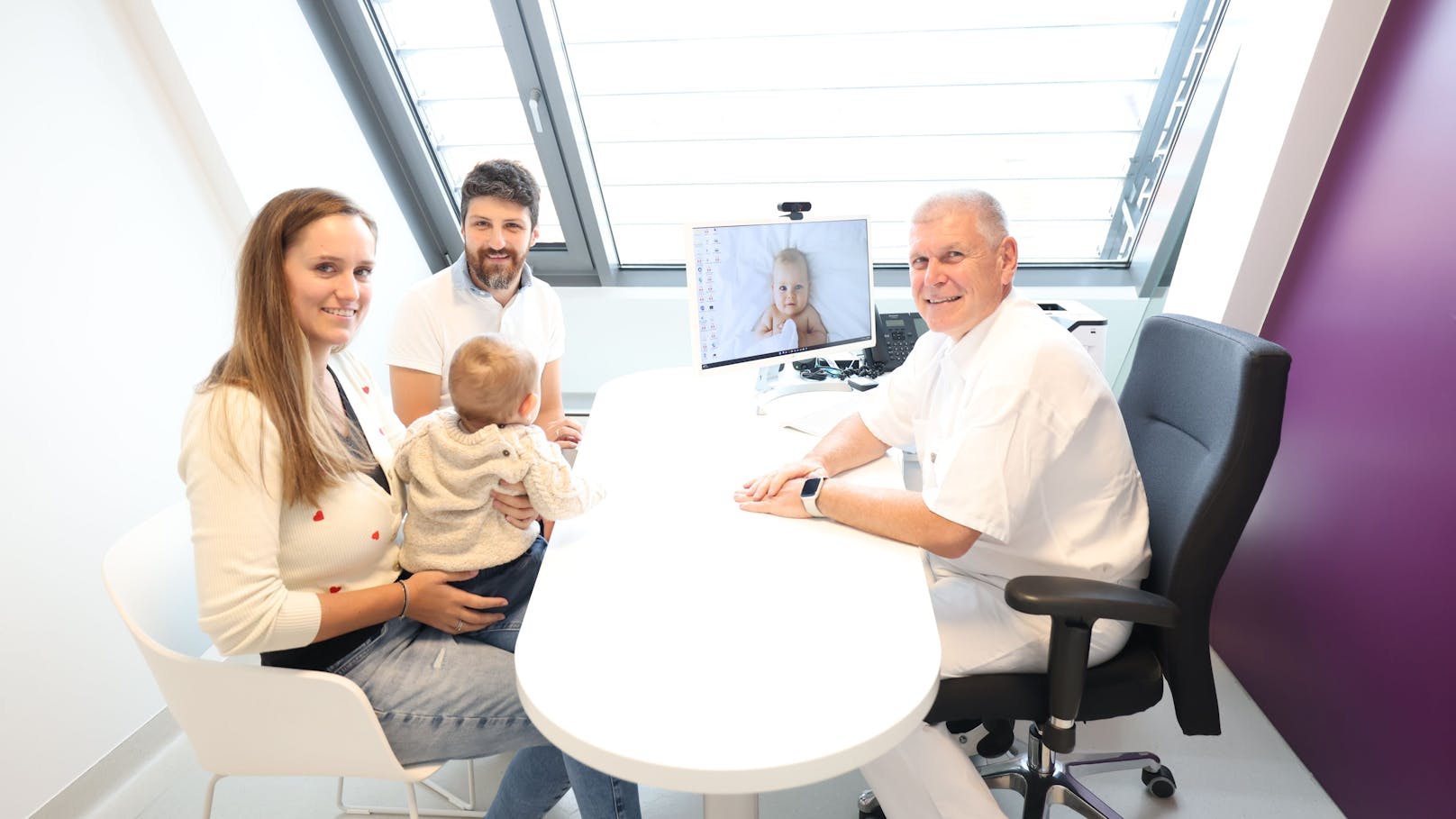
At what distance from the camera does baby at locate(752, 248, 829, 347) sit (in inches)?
78.9

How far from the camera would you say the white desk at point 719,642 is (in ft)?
3.18

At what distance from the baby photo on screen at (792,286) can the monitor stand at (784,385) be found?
0.51 ft

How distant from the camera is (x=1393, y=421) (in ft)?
5.79

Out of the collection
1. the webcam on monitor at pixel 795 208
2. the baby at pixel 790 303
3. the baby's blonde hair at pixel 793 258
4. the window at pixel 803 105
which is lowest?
the baby at pixel 790 303

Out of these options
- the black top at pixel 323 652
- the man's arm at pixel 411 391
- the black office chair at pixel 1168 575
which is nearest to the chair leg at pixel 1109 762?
the black office chair at pixel 1168 575

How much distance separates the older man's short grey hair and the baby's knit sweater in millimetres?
859

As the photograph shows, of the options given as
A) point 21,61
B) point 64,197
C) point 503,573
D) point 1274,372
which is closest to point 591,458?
point 503,573

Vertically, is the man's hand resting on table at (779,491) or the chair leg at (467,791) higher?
the man's hand resting on table at (779,491)

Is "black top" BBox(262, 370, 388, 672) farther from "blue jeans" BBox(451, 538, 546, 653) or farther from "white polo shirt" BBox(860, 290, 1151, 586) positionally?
"white polo shirt" BBox(860, 290, 1151, 586)

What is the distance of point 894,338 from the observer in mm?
2422

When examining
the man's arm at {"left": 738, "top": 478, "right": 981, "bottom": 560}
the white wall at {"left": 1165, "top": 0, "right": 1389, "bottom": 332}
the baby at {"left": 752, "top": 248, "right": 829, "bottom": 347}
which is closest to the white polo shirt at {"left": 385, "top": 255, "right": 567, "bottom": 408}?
the baby at {"left": 752, "top": 248, "right": 829, "bottom": 347}

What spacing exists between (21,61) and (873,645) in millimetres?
2341

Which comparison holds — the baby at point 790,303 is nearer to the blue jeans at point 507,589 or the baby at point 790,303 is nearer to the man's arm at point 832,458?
the man's arm at point 832,458

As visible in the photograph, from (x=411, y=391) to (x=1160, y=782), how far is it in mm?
2103
